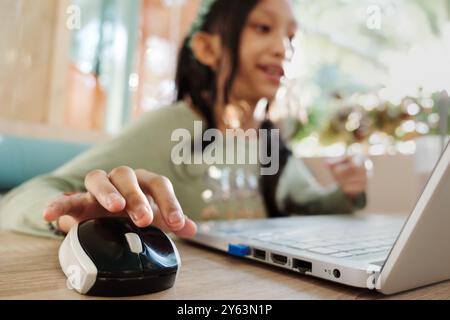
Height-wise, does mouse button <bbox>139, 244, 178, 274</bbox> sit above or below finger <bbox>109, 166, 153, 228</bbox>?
below

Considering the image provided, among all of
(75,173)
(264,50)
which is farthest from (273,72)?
(75,173)

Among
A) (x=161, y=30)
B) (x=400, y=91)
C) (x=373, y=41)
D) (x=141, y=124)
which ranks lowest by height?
(x=141, y=124)

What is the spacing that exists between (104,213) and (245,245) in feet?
0.46

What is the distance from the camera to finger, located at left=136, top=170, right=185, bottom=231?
308 millimetres

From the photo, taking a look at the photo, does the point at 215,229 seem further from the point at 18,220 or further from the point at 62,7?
the point at 62,7

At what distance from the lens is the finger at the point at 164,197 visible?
0.31 metres

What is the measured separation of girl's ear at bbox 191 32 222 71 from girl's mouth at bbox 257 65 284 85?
16cm

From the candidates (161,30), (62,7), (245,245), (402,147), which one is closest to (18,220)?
(245,245)

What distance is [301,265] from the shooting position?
0.29 metres

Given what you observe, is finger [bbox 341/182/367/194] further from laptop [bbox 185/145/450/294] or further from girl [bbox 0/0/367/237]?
laptop [bbox 185/145/450/294]

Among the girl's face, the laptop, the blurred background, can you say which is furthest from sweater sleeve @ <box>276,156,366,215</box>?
the laptop

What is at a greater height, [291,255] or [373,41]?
[373,41]

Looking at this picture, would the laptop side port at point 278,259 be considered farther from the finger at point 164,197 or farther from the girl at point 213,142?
the girl at point 213,142
